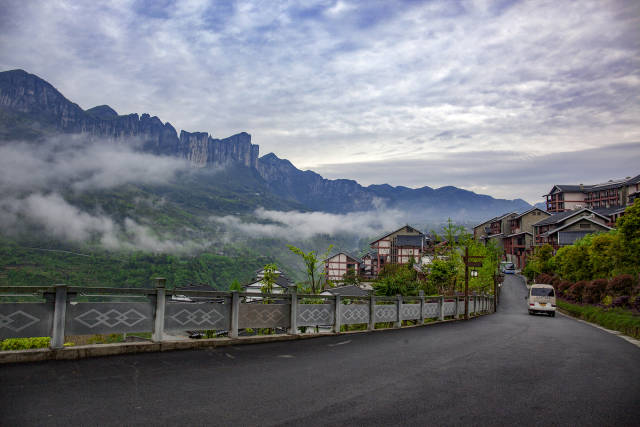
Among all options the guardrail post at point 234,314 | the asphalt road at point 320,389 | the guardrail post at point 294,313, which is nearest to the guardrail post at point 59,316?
the asphalt road at point 320,389

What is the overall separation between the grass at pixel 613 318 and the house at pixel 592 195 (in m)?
69.1

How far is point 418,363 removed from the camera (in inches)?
367

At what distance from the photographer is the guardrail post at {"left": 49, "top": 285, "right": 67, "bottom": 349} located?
8016 millimetres

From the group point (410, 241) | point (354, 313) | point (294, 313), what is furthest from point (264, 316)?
point (410, 241)

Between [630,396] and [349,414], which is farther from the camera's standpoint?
[630,396]

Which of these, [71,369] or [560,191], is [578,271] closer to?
[71,369]

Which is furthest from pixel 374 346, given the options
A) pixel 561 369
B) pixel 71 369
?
pixel 71 369

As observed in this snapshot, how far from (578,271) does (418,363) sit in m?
39.1

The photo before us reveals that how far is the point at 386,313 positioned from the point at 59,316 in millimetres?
12288

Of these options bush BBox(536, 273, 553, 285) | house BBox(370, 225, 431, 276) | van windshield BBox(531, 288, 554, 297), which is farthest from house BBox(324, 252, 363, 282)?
van windshield BBox(531, 288, 554, 297)

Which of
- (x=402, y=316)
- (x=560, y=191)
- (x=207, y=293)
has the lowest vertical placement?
(x=402, y=316)

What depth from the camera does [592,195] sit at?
332ft

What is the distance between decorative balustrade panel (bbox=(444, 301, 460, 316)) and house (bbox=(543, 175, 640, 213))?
78313mm

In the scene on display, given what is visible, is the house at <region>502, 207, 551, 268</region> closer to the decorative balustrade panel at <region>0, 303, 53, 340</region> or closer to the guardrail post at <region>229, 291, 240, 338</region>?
the guardrail post at <region>229, 291, 240, 338</region>
